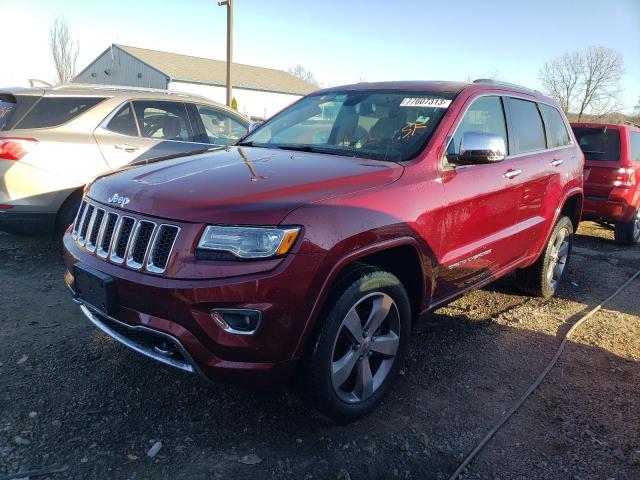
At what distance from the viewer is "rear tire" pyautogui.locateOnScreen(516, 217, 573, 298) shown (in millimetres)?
4785

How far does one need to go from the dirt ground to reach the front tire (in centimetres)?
20

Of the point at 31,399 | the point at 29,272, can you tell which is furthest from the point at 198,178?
the point at 29,272

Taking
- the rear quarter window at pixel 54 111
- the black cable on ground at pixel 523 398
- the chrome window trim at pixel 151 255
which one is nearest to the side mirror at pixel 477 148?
the black cable on ground at pixel 523 398

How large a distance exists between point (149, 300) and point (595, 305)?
430 centimetres

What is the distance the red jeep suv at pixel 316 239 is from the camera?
2.26 metres

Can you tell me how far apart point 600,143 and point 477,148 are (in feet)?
18.9

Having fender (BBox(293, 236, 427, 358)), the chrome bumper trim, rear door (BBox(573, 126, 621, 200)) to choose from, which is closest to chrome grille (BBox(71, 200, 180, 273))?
the chrome bumper trim

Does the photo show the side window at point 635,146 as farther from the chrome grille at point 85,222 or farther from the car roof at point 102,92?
the chrome grille at point 85,222

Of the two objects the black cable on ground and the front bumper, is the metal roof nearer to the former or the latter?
the black cable on ground

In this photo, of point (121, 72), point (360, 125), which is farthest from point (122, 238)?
point (121, 72)

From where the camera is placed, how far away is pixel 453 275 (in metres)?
3.31

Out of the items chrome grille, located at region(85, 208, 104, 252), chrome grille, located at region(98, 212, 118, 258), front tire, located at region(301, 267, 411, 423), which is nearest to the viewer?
front tire, located at region(301, 267, 411, 423)

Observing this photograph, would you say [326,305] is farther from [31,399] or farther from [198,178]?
[31,399]

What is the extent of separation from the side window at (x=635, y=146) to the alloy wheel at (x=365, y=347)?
6470 millimetres
